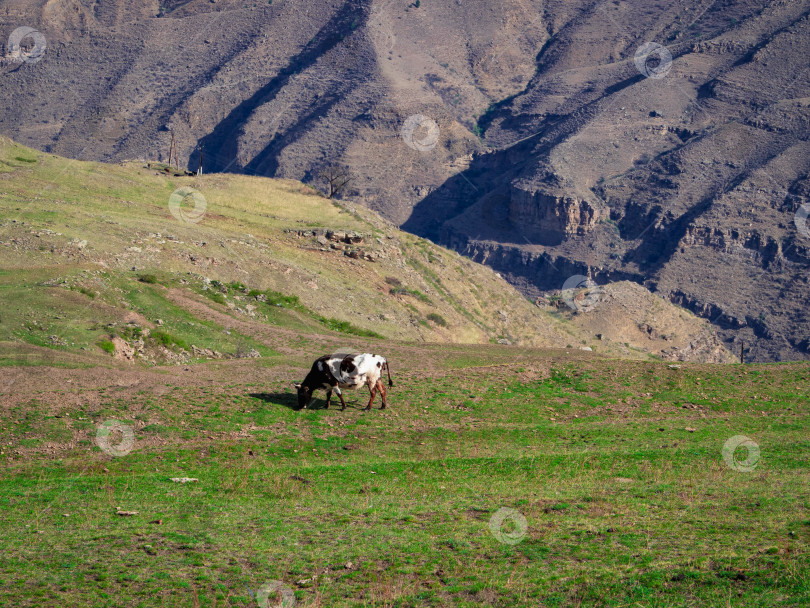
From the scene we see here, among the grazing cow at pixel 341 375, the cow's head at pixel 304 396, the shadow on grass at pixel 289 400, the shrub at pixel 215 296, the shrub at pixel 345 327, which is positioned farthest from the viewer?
the shrub at pixel 345 327

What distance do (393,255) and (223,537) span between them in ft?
208

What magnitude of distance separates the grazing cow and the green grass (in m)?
0.86

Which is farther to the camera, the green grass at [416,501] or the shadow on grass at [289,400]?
the shadow on grass at [289,400]

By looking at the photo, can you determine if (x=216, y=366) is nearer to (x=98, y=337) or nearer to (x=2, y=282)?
(x=98, y=337)

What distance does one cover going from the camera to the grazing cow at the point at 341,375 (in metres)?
28.0

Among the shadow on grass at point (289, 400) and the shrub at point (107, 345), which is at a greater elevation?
the shrub at point (107, 345)

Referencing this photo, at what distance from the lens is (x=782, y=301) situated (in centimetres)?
16638

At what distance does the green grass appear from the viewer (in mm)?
14758

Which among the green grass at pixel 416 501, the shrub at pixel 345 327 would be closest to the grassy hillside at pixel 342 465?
the green grass at pixel 416 501

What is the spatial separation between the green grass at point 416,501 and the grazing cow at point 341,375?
856 mm

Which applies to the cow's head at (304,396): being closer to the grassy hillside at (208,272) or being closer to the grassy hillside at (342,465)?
the grassy hillside at (342,465)

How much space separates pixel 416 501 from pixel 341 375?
849 cm

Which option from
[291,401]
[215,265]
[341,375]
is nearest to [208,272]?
[215,265]

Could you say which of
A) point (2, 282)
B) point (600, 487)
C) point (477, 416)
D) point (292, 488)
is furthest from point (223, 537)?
point (2, 282)
